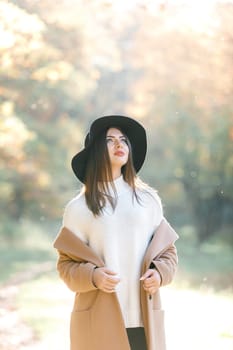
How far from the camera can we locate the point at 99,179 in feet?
6.34

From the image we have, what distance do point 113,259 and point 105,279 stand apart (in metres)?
0.08

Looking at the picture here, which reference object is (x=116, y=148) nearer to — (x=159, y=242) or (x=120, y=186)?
(x=120, y=186)

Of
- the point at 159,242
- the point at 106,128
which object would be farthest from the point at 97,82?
the point at 159,242

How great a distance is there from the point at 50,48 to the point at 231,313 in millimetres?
1855

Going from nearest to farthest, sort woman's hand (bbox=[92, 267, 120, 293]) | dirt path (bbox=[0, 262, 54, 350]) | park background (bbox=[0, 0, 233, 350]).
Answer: woman's hand (bbox=[92, 267, 120, 293]), dirt path (bbox=[0, 262, 54, 350]), park background (bbox=[0, 0, 233, 350])

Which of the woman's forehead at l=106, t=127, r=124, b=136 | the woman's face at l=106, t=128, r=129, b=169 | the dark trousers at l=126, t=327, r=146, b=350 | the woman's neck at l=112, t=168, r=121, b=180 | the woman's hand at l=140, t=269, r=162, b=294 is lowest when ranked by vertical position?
the dark trousers at l=126, t=327, r=146, b=350

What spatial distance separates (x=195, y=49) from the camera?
3.89 m

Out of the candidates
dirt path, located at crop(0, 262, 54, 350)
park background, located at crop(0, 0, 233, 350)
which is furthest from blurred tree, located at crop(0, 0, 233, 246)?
dirt path, located at crop(0, 262, 54, 350)

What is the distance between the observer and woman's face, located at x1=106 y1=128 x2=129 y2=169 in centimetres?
194

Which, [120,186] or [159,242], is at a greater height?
[120,186]

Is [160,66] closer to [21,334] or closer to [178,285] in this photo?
[178,285]

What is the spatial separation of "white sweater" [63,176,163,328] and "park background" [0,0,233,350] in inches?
76.5

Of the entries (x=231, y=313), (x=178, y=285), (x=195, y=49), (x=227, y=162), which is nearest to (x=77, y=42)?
(x=195, y=49)

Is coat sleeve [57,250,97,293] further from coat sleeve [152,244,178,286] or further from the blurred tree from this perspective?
the blurred tree
